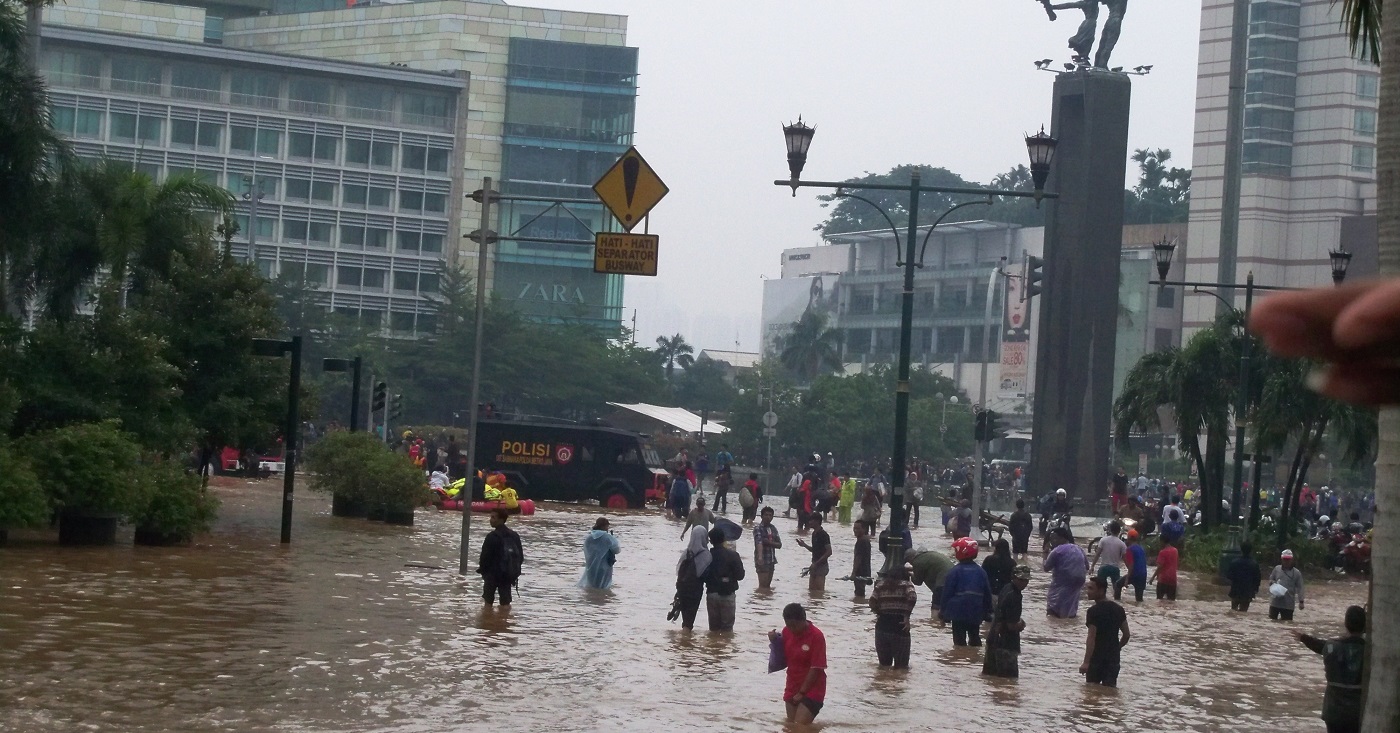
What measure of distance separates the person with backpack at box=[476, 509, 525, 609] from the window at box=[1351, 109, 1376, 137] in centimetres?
9016

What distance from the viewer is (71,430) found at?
77.4ft

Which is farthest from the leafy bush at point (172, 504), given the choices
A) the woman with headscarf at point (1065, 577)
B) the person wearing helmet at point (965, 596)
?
the woman with headscarf at point (1065, 577)

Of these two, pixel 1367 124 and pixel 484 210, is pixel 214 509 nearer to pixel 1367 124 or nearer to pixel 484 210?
pixel 484 210

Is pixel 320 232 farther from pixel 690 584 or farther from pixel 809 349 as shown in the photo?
pixel 690 584

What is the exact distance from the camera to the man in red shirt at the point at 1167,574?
2808cm

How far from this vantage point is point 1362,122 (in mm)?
100000

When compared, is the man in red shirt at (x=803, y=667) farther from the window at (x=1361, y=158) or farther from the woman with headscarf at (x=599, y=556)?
the window at (x=1361, y=158)

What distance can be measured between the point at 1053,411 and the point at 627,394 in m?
33.7

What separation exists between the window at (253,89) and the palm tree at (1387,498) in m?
89.6

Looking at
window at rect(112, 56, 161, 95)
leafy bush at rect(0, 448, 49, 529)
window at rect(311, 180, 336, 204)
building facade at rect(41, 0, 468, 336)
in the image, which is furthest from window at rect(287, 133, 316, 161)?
leafy bush at rect(0, 448, 49, 529)

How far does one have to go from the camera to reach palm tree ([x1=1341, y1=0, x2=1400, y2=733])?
32.6 feet

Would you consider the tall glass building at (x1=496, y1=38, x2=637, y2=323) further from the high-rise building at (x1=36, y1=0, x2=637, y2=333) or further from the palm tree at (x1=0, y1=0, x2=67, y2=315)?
the palm tree at (x1=0, y1=0, x2=67, y2=315)

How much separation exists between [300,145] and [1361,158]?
62.6 m

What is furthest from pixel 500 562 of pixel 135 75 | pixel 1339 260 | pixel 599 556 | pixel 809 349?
pixel 809 349
